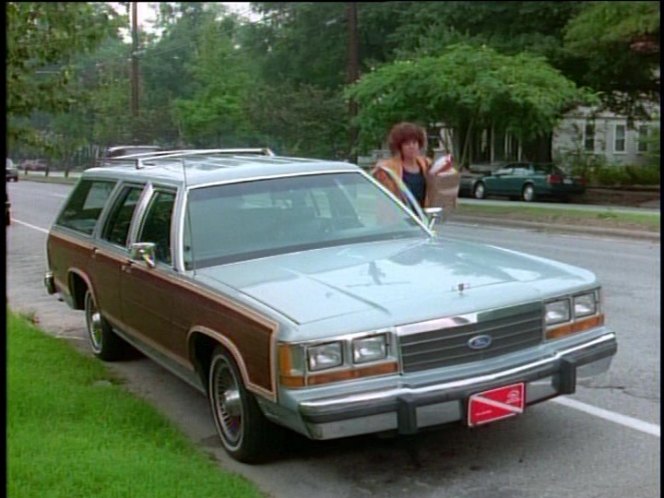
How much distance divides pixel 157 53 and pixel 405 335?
47490 mm

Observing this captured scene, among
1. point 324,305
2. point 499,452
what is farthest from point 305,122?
point 324,305

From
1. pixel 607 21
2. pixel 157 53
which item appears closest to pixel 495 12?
pixel 607 21

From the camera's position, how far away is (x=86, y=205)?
7320 mm

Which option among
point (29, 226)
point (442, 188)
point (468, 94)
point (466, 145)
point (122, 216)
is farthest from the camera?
point (466, 145)

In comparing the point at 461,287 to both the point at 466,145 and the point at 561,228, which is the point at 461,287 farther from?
the point at 466,145

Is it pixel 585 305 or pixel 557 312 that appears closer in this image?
pixel 557 312

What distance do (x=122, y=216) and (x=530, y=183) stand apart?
25386 millimetres

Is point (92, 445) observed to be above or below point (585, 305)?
below

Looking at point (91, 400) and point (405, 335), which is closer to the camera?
point (405, 335)

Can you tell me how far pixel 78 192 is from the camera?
24.8ft

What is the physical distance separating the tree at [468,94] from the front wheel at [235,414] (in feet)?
67.9

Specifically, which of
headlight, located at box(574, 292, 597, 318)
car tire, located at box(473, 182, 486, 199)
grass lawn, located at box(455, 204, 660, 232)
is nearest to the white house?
car tire, located at box(473, 182, 486, 199)

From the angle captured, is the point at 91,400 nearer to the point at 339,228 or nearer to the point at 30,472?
the point at 30,472

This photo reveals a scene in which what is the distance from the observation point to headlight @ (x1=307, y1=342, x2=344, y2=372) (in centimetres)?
406
